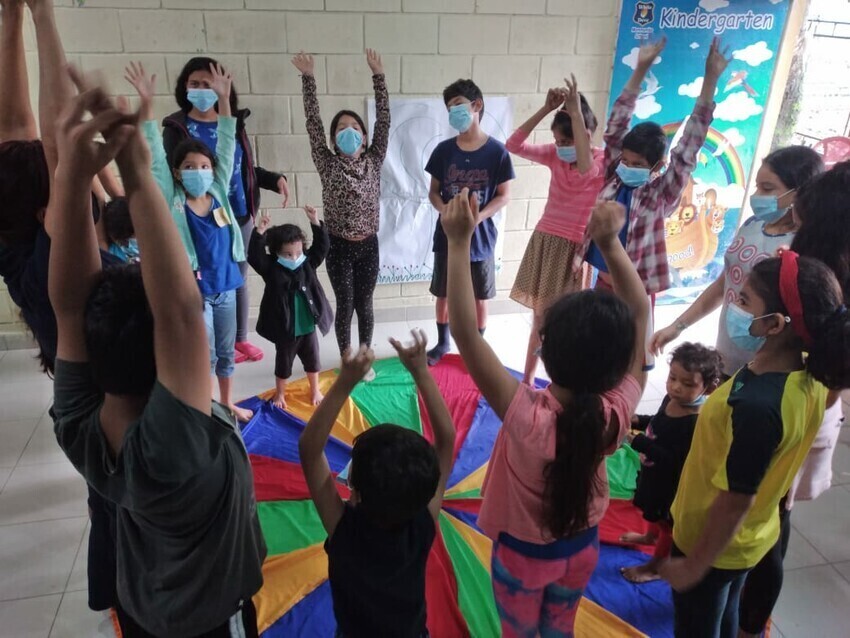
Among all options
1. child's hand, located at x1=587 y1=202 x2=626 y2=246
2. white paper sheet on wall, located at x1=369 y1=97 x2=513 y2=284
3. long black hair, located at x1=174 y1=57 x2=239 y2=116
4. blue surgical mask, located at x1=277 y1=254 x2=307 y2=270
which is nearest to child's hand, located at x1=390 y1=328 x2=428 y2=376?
child's hand, located at x1=587 y1=202 x2=626 y2=246

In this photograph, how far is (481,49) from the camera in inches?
145

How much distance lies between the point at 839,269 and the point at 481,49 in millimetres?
2663

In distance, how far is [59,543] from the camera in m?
2.28

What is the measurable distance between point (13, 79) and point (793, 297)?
6.40ft

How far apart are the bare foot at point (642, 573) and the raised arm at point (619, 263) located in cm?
101

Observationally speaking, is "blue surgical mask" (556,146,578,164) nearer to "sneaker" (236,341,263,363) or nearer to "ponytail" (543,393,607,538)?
"ponytail" (543,393,607,538)

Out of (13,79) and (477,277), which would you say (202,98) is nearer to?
(13,79)

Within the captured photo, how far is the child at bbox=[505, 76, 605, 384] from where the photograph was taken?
2781mm

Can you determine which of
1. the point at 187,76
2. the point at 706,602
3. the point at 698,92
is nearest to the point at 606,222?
the point at 706,602

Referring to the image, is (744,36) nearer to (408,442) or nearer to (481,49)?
(481,49)

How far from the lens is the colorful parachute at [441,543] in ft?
6.41

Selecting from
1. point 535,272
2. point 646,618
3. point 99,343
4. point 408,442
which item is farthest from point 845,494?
point 99,343

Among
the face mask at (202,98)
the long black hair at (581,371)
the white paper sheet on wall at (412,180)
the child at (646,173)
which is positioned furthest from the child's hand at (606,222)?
the white paper sheet on wall at (412,180)

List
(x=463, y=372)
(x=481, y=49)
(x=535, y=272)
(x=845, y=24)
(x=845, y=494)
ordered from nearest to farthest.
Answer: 1. (x=845, y=494)
2. (x=535, y=272)
3. (x=463, y=372)
4. (x=481, y=49)
5. (x=845, y=24)
